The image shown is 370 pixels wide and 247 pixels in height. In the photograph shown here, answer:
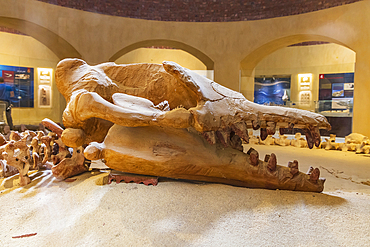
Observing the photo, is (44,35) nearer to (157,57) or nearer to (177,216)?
(157,57)

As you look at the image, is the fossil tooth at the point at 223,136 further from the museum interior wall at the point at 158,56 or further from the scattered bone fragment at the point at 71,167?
the museum interior wall at the point at 158,56

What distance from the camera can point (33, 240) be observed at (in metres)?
1.54

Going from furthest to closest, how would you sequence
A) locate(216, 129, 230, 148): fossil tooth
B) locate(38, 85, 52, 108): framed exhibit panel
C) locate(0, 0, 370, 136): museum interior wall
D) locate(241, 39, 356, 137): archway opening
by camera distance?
locate(38, 85, 52, 108): framed exhibit panel
locate(241, 39, 356, 137): archway opening
locate(0, 0, 370, 136): museum interior wall
locate(216, 129, 230, 148): fossil tooth

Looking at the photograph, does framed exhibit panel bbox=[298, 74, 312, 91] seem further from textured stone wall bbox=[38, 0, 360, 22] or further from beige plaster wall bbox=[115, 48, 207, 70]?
beige plaster wall bbox=[115, 48, 207, 70]

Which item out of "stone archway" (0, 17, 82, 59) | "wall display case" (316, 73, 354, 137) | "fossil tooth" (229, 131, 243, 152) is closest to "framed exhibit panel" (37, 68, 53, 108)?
"stone archway" (0, 17, 82, 59)

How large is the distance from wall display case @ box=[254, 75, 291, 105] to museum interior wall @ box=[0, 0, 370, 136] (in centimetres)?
265

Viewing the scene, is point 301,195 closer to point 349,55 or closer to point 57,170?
point 57,170

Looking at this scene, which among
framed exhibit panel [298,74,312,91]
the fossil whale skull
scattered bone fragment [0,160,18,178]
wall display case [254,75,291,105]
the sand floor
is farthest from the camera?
wall display case [254,75,291,105]

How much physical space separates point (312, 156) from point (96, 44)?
649 centimetres

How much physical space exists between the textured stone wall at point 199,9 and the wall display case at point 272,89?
3727 mm

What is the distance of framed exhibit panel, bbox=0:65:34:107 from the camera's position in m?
8.85

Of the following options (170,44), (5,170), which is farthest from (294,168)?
(170,44)

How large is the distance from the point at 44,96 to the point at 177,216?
32.0ft

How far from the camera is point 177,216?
5.60 ft
